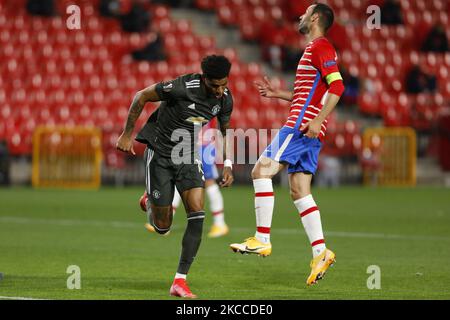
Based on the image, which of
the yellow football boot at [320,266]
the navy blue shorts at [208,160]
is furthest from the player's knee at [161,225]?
the navy blue shorts at [208,160]

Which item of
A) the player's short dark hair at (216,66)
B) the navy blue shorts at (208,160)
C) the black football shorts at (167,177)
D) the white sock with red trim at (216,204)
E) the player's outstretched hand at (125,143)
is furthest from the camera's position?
the white sock with red trim at (216,204)

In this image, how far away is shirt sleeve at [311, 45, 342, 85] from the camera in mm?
9039

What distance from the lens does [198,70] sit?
2667 cm

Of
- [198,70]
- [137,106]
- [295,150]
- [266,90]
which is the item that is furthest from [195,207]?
[198,70]

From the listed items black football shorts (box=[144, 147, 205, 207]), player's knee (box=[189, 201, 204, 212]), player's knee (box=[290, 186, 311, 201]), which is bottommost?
player's knee (box=[189, 201, 204, 212])

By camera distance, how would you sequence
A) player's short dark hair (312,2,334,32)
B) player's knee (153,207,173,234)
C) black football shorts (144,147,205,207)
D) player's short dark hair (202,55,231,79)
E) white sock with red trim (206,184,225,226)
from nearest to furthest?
player's short dark hair (202,55,231,79), black football shorts (144,147,205,207), player's knee (153,207,173,234), player's short dark hair (312,2,334,32), white sock with red trim (206,184,225,226)

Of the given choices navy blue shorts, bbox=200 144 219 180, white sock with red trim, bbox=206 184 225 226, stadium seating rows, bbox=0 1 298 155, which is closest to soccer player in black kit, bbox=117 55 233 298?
navy blue shorts, bbox=200 144 219 180

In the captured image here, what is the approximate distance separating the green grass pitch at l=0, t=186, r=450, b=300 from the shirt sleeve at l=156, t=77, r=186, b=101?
5.88 ft

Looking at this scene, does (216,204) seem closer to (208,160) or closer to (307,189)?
(208,160)

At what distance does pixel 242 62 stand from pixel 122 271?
19118mm

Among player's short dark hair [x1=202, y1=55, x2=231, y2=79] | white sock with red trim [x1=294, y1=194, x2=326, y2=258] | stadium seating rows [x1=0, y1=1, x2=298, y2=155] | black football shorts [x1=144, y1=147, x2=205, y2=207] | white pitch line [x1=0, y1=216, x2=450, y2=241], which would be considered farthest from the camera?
stadium seating rows [x1=0, y1=1, x2=298, y2=155]

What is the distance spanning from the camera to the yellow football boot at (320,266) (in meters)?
8.90

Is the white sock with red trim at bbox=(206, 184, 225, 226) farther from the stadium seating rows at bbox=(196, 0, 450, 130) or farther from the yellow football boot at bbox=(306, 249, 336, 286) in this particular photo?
the stadium seating rows at bbox=(196, 0, 450, 130)

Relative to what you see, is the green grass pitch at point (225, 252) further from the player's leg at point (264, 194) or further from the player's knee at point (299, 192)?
the player's knee at point (299, 192)
